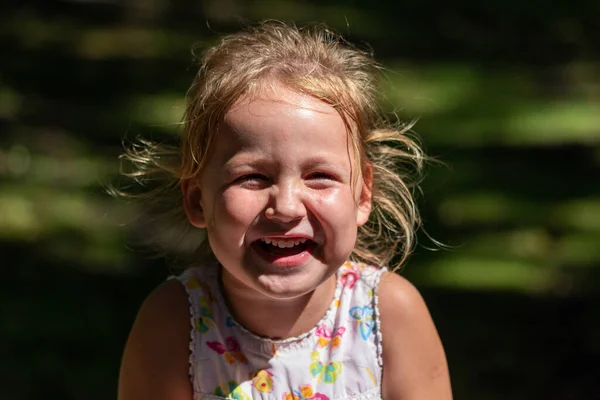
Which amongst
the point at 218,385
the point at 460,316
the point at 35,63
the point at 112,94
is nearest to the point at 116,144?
the point at 112,94

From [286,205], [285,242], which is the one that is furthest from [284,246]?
[286,205]

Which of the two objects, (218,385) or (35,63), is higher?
(35,63)

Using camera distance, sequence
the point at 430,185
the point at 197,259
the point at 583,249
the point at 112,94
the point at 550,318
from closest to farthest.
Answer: the point at 197,259 → the point at 550,318 → the point at 583,249 → the point at 430,185 → the point at 112,94

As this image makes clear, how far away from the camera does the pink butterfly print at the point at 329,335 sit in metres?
2.28

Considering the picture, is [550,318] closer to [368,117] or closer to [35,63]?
[368,117]

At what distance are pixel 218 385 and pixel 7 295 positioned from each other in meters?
1.85

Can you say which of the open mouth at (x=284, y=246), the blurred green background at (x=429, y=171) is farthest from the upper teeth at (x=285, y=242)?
the blurred green background at (x=429, y=171)

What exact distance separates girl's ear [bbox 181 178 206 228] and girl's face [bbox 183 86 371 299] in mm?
111

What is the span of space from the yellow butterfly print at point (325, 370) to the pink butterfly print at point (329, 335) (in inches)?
1.6

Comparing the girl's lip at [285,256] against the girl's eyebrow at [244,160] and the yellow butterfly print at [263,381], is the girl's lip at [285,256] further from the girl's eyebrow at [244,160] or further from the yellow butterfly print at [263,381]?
the yellow butterfly print at [263,381]

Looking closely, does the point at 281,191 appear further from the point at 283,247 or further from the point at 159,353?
the point at 159,353

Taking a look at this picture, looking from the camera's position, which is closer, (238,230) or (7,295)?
(238,230)

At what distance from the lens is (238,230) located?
2.01 meters

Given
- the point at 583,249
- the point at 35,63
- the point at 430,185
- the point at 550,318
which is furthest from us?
the point at 35,63
